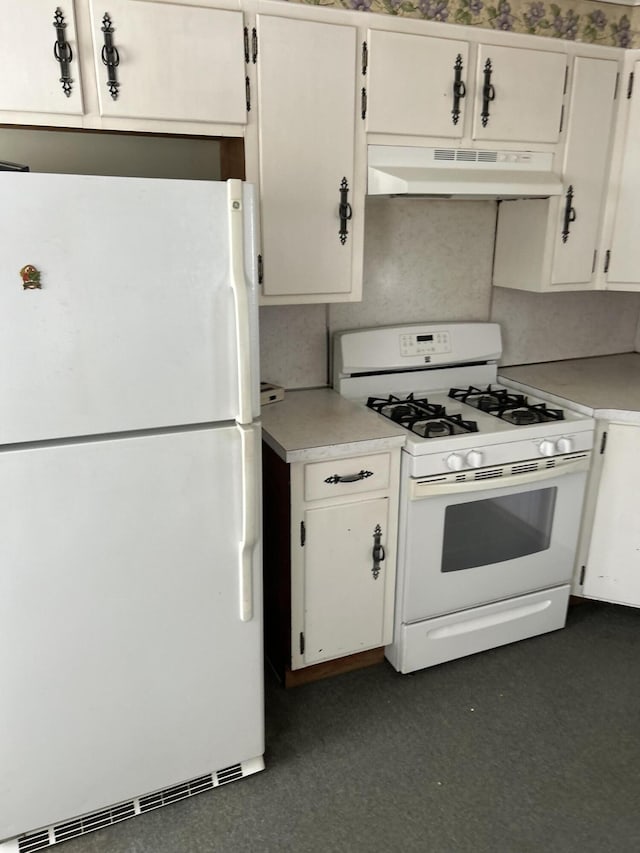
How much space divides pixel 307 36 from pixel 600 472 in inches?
72.2

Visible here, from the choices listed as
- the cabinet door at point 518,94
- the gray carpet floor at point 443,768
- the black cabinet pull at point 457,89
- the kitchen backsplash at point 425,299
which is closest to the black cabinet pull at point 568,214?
the cabinet door at point 518,94

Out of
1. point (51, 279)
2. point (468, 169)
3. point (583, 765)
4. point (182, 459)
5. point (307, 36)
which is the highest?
point (307, 36)

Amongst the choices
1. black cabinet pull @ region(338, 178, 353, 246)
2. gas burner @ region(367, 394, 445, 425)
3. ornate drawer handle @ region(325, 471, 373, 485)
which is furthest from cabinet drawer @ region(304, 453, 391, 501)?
black cabinet pull @ region(338, 178, 353, 246)

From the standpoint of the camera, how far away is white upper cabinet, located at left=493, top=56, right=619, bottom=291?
95.0 inches

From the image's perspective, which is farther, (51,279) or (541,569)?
(541,569)

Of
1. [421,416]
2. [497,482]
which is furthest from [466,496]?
[421,416]

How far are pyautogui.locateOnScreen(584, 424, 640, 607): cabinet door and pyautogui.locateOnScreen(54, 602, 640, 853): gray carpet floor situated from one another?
24cm

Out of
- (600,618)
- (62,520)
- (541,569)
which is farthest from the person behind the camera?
(600,618)

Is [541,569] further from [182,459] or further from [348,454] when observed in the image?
[182,459]

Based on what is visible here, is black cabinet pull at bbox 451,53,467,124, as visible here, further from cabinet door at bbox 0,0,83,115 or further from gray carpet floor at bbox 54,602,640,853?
gray carpet floor at bbox 54,602,640,853

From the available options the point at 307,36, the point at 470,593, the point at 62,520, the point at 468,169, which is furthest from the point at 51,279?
the point at 470,593

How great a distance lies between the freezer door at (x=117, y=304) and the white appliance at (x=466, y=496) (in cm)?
86

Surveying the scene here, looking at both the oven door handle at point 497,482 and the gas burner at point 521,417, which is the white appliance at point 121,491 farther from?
the gas burner at point 521,417

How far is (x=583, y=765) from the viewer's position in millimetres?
2012
